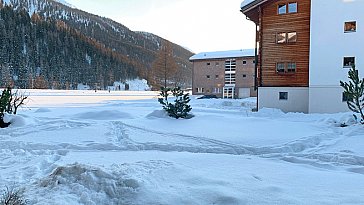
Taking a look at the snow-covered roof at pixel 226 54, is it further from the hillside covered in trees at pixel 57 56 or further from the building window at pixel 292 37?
the hillside covered in trees at pixel 57 56

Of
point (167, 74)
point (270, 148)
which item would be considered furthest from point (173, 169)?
point (167, 74)

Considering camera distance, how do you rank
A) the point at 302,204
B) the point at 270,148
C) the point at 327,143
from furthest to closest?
the point at 327,143 < the point at 270,148 < the point at 302,204

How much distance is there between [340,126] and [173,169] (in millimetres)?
9935

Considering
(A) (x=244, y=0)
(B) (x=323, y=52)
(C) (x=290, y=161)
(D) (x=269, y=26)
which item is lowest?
(C) (x=290, y=161)

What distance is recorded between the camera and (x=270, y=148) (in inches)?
338

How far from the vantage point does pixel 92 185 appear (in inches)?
171

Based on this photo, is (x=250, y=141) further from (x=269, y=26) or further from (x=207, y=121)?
(x=269, y=26)

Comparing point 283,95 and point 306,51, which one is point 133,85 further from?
point 306,51

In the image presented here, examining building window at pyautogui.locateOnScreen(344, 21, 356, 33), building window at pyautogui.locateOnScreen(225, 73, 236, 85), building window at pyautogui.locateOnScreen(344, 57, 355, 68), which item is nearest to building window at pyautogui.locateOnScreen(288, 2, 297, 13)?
building window at pyautogui.locateOnScreen(344, 21, 356, 33)

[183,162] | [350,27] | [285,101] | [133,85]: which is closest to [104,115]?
[183,162]

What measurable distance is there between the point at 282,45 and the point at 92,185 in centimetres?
1914

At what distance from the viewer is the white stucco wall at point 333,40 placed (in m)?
18.7

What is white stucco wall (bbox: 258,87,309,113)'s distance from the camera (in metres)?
20.4

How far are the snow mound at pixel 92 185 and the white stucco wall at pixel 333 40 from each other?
1809 cm
